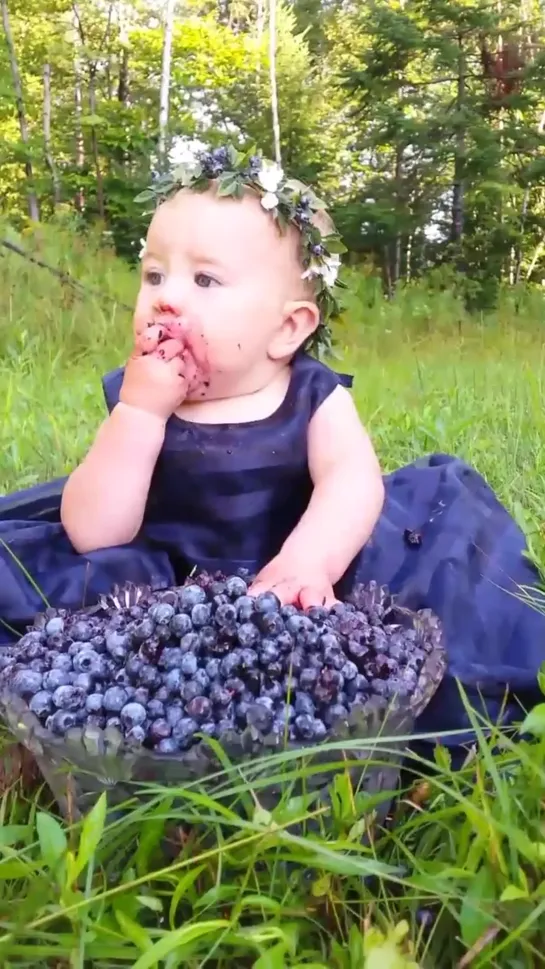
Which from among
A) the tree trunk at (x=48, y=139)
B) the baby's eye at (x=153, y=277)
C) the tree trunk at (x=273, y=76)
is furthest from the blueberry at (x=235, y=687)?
the tree trunk at (x=48, y=139)

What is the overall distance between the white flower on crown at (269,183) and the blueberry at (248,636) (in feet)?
2.38

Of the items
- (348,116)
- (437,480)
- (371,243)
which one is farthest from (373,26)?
(437,480)

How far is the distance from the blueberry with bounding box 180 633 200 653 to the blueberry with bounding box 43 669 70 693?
13 cm

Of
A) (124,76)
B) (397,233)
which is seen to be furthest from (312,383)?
(124,76)

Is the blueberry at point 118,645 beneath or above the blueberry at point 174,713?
above

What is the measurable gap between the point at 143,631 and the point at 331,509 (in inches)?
18.1

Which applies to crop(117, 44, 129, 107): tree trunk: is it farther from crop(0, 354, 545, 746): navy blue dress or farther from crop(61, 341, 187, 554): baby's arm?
crop(61, 341, 187, 554): baby's arm

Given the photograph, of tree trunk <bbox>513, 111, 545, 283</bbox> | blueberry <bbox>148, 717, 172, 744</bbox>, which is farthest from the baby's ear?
tree trunk <bbox>513, 111, 545, 283</bbox>

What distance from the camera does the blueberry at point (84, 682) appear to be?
945 mm

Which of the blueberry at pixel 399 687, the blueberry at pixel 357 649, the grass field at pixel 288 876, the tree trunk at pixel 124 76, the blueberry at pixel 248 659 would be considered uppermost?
the tree trunk at pixel 124 76

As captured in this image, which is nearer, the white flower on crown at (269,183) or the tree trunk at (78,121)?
the white flower on crown at (269,183)

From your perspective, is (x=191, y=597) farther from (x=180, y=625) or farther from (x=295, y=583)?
(x=295, y=583)

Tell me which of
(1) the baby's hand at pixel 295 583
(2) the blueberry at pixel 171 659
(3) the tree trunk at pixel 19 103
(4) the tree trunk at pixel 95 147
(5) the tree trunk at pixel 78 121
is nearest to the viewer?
(2) the blueberry at pixel 171 659

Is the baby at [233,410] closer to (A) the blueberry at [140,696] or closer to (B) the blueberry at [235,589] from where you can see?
(B) the blueberry at [235,589]
